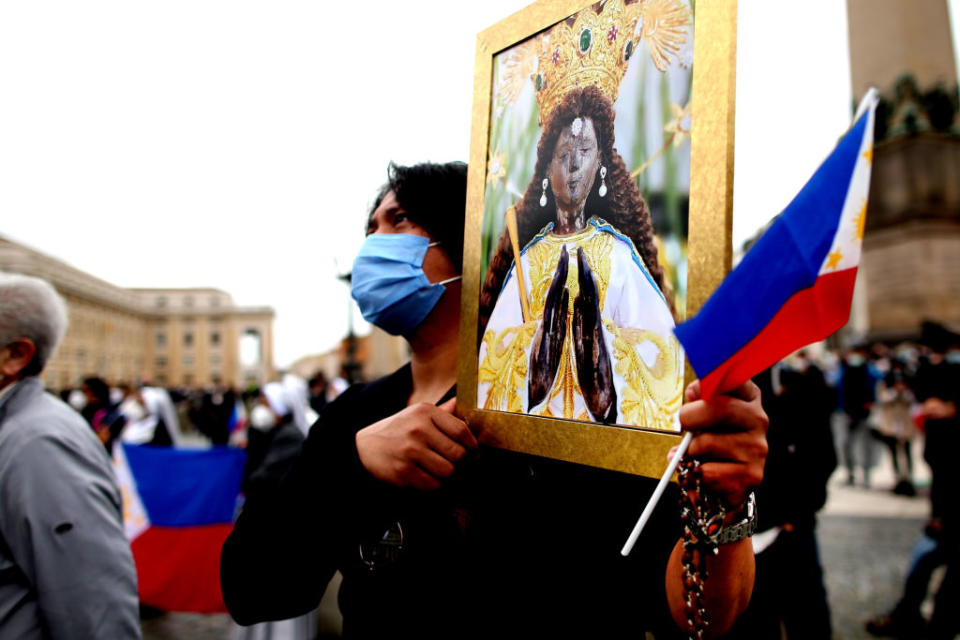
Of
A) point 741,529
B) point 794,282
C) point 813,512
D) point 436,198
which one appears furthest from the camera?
point 813,512

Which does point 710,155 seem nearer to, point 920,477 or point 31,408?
point 31,408

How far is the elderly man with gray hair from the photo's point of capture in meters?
1.72

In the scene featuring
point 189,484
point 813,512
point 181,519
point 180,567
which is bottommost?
point 180,567

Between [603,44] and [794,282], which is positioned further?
[603,44]

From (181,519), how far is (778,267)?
18.3 feet

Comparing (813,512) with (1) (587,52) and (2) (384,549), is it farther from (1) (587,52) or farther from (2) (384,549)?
(1) (587,52)

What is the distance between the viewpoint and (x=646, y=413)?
0.93 m

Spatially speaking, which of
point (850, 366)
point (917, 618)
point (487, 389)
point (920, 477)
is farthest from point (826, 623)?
point (920, 477)

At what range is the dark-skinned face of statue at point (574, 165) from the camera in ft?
3.56

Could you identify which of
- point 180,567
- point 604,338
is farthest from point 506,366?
point 180,567

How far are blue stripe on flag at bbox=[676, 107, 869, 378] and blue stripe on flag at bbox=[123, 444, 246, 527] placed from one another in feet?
17.4

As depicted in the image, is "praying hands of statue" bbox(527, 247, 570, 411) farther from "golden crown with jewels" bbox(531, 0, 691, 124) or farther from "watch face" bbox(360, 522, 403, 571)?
"watch face" bbox(360, 522, 403, 571)

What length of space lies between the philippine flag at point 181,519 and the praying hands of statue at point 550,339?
4.84 metres

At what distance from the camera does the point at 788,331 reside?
0.79 metres
